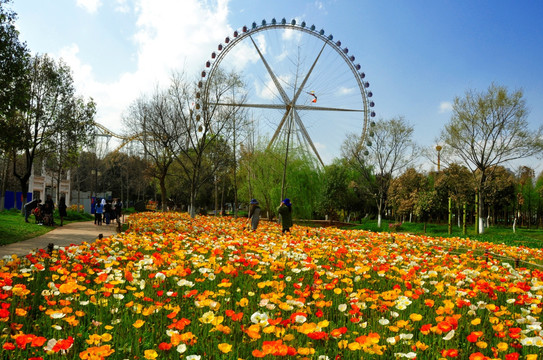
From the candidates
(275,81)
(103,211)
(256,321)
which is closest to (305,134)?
(275,81)

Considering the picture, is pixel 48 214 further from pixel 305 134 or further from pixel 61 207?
pixel 305 134

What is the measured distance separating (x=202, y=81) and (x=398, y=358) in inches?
1107

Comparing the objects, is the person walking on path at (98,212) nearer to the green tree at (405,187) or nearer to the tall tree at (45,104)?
the tall tree at (45,104)

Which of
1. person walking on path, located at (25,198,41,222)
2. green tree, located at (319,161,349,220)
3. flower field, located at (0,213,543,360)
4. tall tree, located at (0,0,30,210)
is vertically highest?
tall tree, located at (0,0,30,210)

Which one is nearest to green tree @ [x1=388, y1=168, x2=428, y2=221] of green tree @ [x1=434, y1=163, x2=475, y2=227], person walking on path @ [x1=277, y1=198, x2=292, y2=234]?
green tree @ [x1=434, y1=163, x2=475, y2=227]

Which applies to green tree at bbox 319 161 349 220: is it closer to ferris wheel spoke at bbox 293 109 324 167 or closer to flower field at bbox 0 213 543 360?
ferris wheel spoke at bbox 293 109 324 167

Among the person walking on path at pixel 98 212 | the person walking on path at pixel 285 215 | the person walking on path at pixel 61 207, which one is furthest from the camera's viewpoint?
the person walking on path at pixel 98 212

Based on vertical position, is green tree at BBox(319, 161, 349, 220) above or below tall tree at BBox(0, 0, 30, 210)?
below

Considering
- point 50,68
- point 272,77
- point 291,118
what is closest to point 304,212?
point 291,118

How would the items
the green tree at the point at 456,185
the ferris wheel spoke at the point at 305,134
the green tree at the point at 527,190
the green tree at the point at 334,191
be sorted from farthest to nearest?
the green tree at the point at 527,190 → the green tree at the point at 334,191 → the ferris wheel spoke at the point at 305,134 → the green tree at the point at 456,185

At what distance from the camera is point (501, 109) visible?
2444 cm

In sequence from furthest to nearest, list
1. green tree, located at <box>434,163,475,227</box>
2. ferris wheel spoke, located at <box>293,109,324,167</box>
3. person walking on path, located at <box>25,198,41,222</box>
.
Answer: ferris wheel spoke, located at <box>293,109,324,167</box> < green tree, located at <box>434,163,475,227</box> < person walking on path, located at <box>25,198,41,222</box>

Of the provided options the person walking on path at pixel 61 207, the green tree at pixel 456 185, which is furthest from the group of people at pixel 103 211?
the green tree at pixel 456 185

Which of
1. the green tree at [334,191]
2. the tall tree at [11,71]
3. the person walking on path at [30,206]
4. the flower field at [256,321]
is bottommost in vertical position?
the flower field at [256,321]
